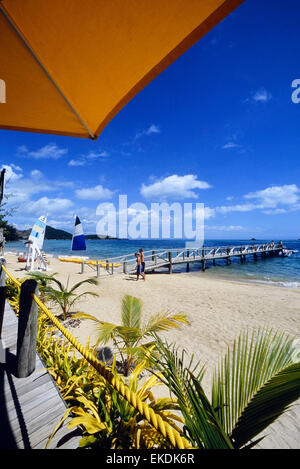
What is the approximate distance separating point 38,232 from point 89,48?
14.9 meters

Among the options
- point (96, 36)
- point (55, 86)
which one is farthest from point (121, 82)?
point (55, 86)

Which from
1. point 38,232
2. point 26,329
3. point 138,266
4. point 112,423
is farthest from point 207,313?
point 38,232

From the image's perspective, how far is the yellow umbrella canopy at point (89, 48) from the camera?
1212mm

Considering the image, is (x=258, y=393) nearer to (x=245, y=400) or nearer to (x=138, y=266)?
(x=245, y=400)

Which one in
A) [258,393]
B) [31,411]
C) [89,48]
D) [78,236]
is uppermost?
[89,48]

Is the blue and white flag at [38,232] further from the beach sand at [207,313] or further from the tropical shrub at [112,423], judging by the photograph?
the tropical shrub at [112,423]

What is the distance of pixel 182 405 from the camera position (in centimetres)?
119

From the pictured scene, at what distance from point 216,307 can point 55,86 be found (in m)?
8.40

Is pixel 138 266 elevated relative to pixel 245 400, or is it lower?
lower

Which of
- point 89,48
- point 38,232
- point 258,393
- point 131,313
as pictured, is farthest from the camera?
point 38,232

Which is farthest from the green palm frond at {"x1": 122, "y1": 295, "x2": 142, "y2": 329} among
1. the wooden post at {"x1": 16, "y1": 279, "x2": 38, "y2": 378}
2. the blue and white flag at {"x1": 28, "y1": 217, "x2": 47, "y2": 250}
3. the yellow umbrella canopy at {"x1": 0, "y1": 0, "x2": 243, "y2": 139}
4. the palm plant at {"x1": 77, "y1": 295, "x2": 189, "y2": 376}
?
the blue and white flag at {"x1": 28, "y1": 217, "x2": 47, "y2": 250}

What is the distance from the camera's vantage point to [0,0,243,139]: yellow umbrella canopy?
3.98 feet

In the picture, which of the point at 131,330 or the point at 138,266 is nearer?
the point at 131,330

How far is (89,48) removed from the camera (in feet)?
4.79
